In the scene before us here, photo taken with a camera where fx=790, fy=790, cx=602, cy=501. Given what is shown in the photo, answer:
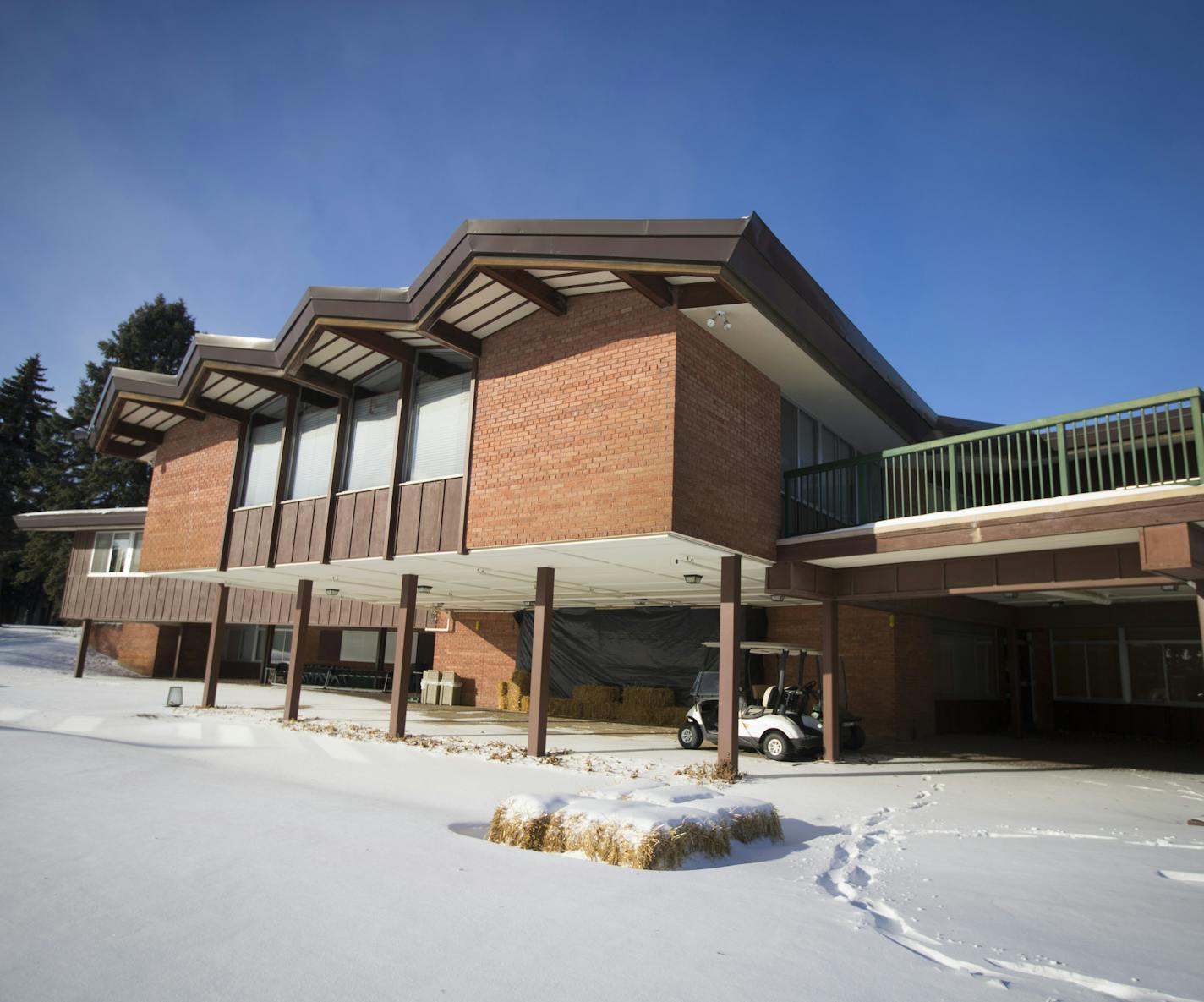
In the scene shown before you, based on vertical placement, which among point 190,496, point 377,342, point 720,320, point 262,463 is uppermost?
point 377,342

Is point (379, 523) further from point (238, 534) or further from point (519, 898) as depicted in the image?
point (519, 898)

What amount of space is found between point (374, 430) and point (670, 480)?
7.30 meters

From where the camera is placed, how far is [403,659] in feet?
47.3

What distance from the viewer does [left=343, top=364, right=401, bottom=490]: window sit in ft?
48.0

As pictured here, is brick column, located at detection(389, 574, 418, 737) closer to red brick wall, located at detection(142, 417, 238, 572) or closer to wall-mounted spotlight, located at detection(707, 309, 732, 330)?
red brick wall, located at detection(142, 417, 238, 572)

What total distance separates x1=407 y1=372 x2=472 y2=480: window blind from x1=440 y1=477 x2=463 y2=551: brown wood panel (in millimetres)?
197

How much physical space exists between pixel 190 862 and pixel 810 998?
151 inches

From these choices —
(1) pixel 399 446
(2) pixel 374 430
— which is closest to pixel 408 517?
(1) pixel 399 446

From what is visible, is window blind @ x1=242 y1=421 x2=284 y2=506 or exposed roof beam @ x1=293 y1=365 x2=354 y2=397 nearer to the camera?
exposed roof beam @ x1=293 y1=365 x2=354 y2=397

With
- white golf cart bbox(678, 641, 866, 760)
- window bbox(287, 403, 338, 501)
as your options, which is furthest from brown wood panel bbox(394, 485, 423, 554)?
white golf cart bbox(678, 641, 866, 760)

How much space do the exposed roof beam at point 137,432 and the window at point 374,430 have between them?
800 cm

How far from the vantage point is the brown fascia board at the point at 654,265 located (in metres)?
9.54

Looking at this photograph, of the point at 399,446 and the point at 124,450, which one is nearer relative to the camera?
the point at 399,446

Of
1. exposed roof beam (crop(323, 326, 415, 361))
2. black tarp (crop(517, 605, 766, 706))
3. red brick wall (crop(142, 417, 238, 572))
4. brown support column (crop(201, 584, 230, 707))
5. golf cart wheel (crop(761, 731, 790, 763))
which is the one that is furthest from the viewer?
brown support column (crop(201, 584, 230, 707))
